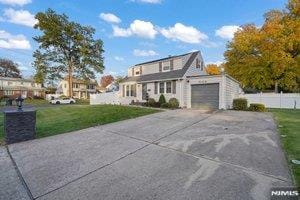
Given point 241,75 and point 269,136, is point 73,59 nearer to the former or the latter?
point 241,75

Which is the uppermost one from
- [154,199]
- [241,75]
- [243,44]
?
[243,44]

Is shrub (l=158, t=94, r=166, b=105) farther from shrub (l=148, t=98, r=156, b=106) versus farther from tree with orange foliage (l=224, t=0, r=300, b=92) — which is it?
tree with orange foliage (l=224, t=0, r=300, b=92)

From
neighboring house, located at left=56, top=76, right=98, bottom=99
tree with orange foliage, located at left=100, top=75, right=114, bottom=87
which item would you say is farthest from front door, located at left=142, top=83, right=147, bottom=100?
tree with orange foliage, located at left=100, top=75, right=114, bottom=87

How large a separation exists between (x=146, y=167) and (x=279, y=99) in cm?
2404

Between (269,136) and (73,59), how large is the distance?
3931 cm

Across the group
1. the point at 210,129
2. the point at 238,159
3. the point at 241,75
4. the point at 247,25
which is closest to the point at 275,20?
the point at 247,25

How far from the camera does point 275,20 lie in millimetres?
27750

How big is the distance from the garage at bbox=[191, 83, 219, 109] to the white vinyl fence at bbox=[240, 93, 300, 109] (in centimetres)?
912

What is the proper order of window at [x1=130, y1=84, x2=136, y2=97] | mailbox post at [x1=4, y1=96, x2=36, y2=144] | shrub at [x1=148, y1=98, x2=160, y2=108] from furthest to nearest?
1. window at [x1=130, y1=84, x2=136, y2=97]
2. shrub at [x1=148, y1=98, x2=160, y2=108]
3. mailbox post at [x1=4, y1=96, x2=36, y2=144]

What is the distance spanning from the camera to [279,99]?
23641 millimetres

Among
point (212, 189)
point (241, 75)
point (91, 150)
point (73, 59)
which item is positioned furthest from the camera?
point (73, 59)

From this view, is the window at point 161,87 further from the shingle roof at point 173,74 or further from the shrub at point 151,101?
the shrub at point 151,101

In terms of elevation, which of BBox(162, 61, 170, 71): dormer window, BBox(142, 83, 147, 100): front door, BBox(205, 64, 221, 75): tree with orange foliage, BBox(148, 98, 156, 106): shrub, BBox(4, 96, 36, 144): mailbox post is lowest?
BBox(4, 96, 36, 144): mailbox post

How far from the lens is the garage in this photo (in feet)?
54.9
